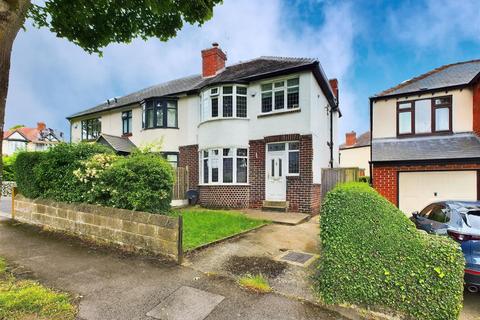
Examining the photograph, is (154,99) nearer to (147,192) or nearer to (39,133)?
(147,192)

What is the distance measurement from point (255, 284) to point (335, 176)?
7.21m

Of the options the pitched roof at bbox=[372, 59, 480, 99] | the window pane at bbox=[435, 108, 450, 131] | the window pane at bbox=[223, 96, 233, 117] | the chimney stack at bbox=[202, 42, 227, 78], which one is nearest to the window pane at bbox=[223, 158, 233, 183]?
the window pane at bbox=[223, 96, 233, 117]

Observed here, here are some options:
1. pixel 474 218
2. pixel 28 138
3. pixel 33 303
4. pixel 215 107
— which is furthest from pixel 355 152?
pixel 28 138

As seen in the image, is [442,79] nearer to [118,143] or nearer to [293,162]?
[293,162]

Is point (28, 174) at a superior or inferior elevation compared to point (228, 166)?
inferior

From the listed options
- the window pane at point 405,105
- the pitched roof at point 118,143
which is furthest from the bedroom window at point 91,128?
the window pane at point 405,105

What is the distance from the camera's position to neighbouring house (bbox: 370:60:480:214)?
985cm

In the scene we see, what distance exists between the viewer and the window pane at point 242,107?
532 inches

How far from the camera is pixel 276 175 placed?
12.7 m

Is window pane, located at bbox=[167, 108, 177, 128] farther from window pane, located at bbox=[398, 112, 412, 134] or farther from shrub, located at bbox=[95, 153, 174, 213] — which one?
window pane, located at bbox=[398, 112, 412, 134]

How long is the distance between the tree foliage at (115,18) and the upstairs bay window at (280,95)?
638 centimetres

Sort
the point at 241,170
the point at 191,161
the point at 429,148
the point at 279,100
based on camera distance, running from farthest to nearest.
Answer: the point at 191,161, the point at 241,170, the point at 279,100, the point at 429,148

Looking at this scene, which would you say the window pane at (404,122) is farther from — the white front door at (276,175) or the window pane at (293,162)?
the white front door at (276,175)

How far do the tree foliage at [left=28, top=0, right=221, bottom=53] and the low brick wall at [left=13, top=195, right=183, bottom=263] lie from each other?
466 centimetres
